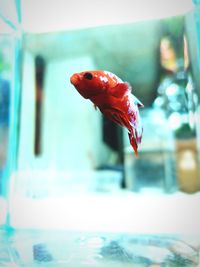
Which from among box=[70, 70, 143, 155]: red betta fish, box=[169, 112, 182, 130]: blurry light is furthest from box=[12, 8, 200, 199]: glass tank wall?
box=[70, 70, 143, 155]: red betta fish

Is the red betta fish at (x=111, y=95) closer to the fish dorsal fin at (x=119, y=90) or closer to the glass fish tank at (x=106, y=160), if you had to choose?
the fish dorsal fin at (x=119, y=90)

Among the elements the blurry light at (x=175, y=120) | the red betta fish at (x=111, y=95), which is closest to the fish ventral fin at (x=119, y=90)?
the red betta fish at (x=111, y=95)

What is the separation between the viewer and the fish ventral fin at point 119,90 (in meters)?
0.70

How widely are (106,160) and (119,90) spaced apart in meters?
1.90

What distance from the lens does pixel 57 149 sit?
252cm

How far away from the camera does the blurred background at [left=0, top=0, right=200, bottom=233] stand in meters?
1.72

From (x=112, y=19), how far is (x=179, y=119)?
34.8 inches

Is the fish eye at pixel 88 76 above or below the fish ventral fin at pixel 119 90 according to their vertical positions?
above

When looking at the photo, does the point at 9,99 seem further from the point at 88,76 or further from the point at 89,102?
the point at 88,76

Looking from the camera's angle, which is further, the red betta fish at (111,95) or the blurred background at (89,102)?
the blurred background at (89,102)

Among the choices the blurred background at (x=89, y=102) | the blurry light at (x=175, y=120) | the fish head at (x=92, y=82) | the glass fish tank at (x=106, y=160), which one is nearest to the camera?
the fish head at (x=92, y=82)

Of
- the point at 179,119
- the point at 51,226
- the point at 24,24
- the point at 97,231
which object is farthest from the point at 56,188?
the point at 24,24

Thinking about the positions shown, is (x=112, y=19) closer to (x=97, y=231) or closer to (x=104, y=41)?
(x=104, y=41)

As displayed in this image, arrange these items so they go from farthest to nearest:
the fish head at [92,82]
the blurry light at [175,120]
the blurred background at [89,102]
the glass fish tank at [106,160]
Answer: the blurry light at [175,120], the blurred background at [89,102], the glass fish tank at [106,160], the fish head at [92,82]
